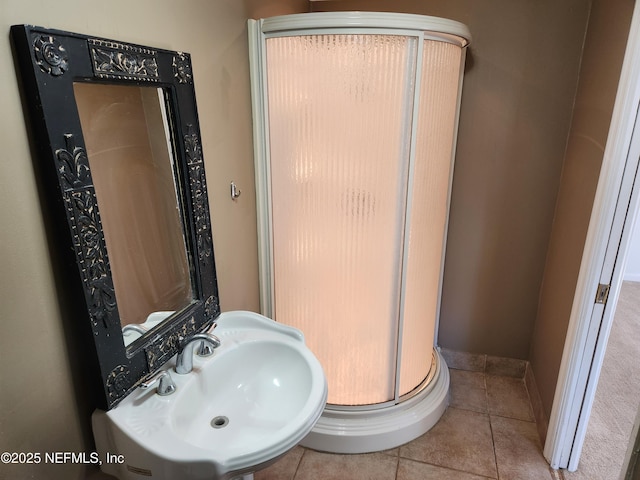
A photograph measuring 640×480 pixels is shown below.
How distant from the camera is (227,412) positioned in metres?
1.26

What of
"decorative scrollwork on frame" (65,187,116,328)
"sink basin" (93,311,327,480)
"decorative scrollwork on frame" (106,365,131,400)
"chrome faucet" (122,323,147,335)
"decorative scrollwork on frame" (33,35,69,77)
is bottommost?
"sink basin" (93,311,327,480)

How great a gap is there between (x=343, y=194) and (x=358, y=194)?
0.06 meters

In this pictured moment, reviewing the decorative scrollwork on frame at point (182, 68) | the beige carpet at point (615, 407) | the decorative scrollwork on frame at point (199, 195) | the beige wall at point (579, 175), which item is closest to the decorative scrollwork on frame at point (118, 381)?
the decorative scrollwork on frame at point (199, 195)

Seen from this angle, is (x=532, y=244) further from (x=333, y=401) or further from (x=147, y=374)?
(x=147, y=374)

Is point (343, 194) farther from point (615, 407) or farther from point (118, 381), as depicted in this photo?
point (615, 407)

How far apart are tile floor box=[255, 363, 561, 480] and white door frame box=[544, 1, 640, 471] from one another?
0.14 metres

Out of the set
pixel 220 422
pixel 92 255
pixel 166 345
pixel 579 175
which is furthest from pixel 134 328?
pixel 579 175

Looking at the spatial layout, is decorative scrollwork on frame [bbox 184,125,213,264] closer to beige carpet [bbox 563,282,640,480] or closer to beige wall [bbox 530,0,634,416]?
beige wall [bbox 530,0,634,416]

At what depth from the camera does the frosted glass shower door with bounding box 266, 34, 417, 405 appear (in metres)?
1.55

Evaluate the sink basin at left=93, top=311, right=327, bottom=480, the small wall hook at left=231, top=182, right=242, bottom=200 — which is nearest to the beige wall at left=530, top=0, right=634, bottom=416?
the sink basin at left=93, top=311, right=327, bottom=480

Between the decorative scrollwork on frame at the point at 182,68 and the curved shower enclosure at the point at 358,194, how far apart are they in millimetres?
456

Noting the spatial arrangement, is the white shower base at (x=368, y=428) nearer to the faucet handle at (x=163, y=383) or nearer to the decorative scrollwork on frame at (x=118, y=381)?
the faucet handle at (x=163, y=383)

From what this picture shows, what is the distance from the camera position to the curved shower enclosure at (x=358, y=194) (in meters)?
1.54

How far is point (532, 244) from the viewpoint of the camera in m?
2.24
